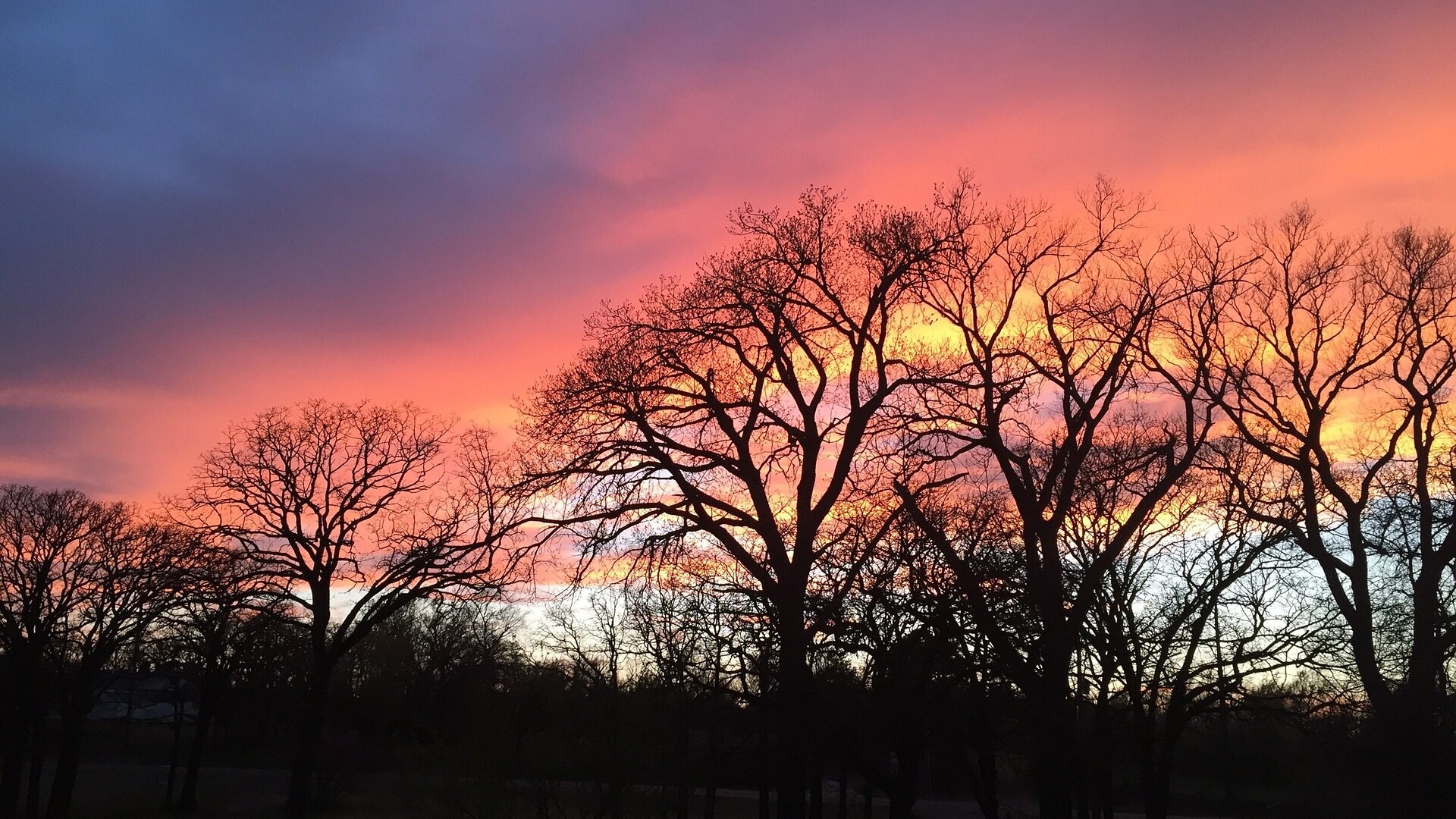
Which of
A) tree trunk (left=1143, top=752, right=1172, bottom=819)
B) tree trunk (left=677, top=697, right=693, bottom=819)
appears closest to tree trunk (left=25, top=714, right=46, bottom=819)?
tree trunk (left=677, top=697, right=693, bottom=819)

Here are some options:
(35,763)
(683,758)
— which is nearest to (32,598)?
(35,763)

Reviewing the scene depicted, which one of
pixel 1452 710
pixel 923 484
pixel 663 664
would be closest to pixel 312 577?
pixel 663 664

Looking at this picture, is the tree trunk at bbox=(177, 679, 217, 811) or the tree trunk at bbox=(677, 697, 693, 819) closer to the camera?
Answer: the tree trunk at bbox=(677, 697, 693, 819)

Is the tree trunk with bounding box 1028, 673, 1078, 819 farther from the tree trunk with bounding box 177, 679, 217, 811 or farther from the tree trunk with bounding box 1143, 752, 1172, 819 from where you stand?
the tree trunk with bounding box 177, 679, 217, 811

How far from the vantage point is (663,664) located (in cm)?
2816

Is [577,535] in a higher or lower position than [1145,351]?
lower

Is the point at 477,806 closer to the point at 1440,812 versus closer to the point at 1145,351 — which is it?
the point at 1145,351

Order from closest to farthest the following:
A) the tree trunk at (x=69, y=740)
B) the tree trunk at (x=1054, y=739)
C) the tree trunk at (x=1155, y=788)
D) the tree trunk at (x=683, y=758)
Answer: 1. the tree trunk at (x=1054, y=739)
2. the tree trunk at (x=683, y=758)
3. the tree trunk at (x=1155, y=788)
4. the tree trunk at (x=69, y=740)

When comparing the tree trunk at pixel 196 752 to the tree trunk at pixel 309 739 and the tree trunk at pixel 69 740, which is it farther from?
the tree trunk at pixel 309 739

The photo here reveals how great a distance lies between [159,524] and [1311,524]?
122ft

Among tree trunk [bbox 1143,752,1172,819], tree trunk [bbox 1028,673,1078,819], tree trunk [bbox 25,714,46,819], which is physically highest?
tree trunk [bbox 1028,673,1078,819]

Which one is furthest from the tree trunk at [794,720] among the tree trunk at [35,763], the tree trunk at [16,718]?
the tree trunk at [35,763]

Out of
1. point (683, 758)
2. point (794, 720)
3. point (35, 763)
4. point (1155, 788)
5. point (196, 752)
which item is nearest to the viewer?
point (794, 720)

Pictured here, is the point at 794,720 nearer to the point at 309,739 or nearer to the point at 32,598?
the point at 309,739
